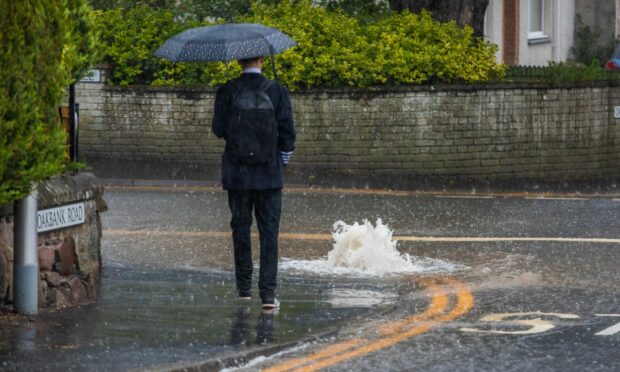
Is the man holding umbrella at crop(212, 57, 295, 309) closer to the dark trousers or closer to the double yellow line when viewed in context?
the dark trousers

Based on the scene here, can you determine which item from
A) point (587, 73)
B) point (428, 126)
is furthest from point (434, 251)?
point (587, 73)

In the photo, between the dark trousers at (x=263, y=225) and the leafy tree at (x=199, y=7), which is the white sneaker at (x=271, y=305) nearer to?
the dark trousers at (x=263, y=225)

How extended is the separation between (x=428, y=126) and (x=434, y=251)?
694 cm

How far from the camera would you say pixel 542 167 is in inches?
859

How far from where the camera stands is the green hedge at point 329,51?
21.1 meters

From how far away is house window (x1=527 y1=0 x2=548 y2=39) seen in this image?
3434 centimetres

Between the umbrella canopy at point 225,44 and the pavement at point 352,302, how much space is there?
5.74 feet

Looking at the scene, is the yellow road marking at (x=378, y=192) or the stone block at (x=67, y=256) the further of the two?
the yellow road marking at (x=378, y=192)

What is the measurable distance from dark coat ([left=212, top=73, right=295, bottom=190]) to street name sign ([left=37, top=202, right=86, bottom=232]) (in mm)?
1089

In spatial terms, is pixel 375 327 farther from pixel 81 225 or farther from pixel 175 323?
pixel 81 225

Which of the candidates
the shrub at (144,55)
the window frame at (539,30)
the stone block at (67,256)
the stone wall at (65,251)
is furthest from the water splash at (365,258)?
the window frame at (539,30)

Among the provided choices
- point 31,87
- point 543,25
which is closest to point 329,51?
point 31,87

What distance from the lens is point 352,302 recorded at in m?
11.1

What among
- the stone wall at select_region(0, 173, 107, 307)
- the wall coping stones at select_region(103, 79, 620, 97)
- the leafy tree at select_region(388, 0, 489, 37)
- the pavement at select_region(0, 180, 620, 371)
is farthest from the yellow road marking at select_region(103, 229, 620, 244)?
the leafy tree at select_region(388, 0, 489, 37)
